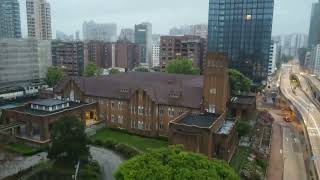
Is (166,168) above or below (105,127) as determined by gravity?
above

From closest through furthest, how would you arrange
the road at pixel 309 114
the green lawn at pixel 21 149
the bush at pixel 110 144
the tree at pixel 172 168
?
the tree at pixel 172 168, the green lawn at pixel 21 149, the bush at pixel 110 144, the road at pixel 309 114

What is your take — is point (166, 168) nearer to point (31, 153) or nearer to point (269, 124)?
point (31, 153)

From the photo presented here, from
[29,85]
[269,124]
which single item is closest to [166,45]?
[29,85]

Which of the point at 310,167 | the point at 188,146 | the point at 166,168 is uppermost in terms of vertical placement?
the point at 166,168

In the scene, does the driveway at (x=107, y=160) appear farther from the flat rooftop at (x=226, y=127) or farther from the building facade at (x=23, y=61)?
the building facade at (x=23, y=61)

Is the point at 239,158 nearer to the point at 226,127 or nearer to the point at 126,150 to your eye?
the point at 226,127

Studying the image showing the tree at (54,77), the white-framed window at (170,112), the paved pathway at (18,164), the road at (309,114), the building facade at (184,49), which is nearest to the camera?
the paved pathway at (18,164)

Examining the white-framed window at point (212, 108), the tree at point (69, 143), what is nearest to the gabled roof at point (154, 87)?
the white-framed window at point (212, 108)
